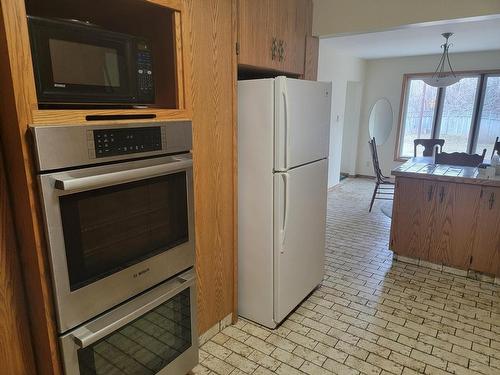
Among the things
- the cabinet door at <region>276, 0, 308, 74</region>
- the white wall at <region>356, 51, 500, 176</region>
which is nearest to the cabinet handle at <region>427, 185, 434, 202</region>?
the cabinet door at <region>276, 0, 308, 74</region>

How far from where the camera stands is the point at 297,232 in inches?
93.0

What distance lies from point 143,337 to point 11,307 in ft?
1.77

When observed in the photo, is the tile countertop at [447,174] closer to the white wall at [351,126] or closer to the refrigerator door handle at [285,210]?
the refrigerator door handle at [285,210]

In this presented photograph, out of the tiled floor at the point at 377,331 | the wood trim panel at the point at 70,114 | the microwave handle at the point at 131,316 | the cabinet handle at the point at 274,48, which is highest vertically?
the cabinet handle at the point at 274,48

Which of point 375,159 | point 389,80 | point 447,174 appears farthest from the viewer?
point 389,80

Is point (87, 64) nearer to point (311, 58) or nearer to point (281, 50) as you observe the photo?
point (281, 50)

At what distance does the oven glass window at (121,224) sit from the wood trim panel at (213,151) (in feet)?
0.97

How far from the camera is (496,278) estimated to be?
9.73 feet

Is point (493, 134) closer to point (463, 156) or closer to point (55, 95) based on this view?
point (463, 156)

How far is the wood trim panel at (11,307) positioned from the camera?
1189mm

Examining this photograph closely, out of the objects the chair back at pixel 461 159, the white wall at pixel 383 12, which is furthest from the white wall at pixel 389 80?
the white wall at pixel 383 12

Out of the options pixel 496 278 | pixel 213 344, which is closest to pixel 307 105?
pixel 213 344

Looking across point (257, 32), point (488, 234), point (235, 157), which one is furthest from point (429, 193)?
point (257, 32)

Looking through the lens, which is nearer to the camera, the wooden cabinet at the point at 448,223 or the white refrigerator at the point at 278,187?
the white refrigerator at the point at 278,187
